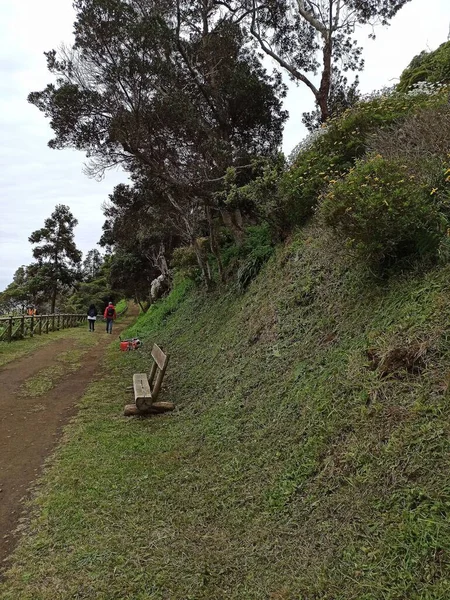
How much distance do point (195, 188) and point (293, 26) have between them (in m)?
8.40

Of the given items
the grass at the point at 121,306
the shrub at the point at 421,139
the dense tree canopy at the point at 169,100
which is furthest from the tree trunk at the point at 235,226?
the grass at the point at 121,306

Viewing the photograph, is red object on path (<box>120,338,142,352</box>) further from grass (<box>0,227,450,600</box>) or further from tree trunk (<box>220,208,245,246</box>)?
grass (<box>0,227,450,600</box>)

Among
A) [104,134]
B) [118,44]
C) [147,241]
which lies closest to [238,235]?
[104,134]

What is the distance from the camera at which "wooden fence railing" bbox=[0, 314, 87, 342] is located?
46.9ft

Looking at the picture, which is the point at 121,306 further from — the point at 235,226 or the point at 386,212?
the point at 386,212

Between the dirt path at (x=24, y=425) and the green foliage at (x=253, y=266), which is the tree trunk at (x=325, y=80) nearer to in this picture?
the green foliage at (x=253, y=266)

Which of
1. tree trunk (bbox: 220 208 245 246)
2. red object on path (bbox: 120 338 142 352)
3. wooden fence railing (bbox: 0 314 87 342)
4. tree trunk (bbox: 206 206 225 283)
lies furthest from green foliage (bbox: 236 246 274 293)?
wooden fence railing (bbox: 0 314 87 342)

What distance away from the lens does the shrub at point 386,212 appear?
4195 mm

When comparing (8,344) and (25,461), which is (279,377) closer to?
(25,461)

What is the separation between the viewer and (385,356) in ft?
11.7

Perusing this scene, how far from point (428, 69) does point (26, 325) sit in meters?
16.8

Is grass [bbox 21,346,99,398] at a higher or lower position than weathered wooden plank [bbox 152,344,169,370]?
lower

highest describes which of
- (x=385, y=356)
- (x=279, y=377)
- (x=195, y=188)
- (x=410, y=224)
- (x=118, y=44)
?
(x=118, y=44)

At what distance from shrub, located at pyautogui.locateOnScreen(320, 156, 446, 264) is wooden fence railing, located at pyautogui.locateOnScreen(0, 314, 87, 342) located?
42.7 ft
